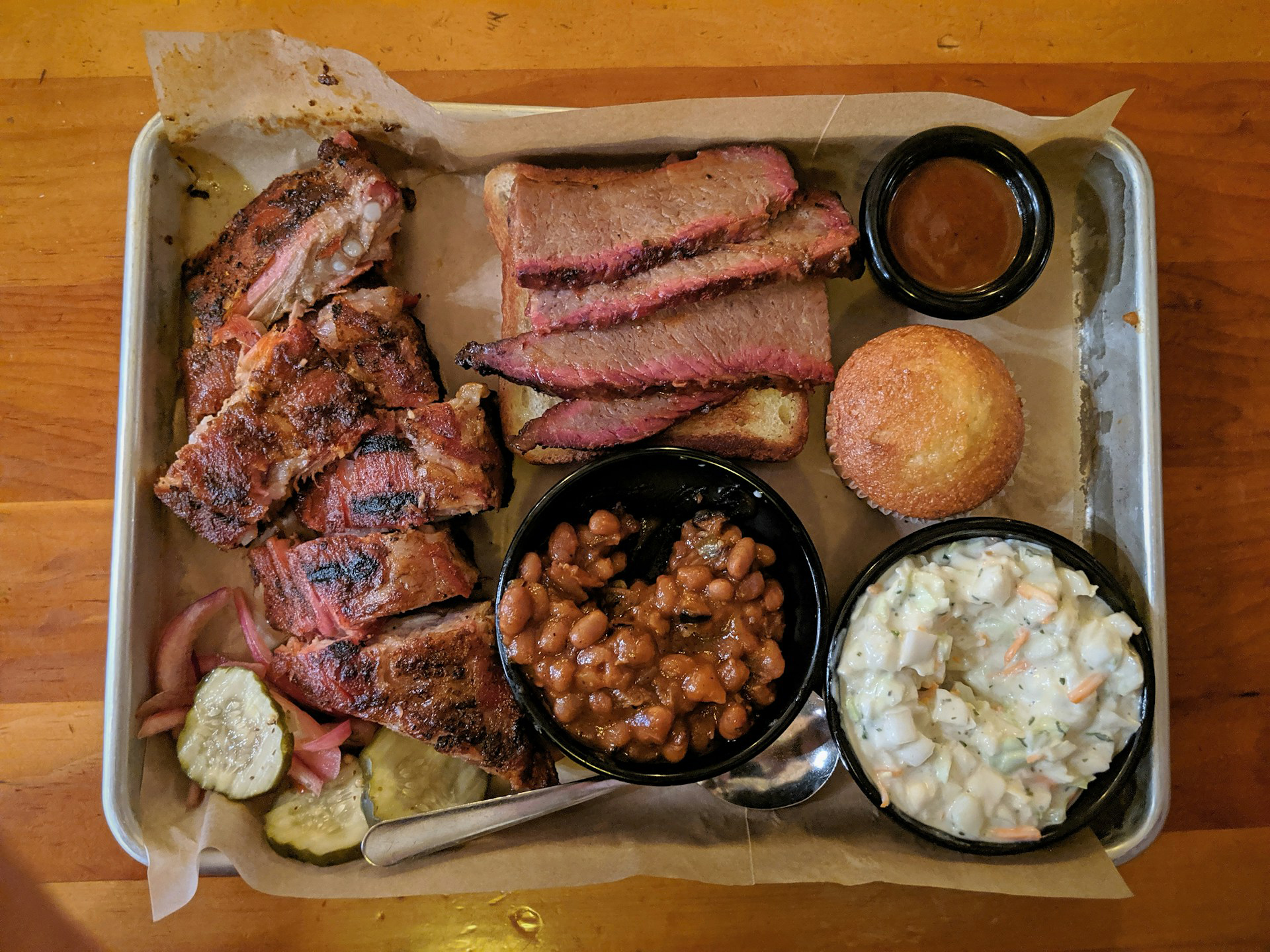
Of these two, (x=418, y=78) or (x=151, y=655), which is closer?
(x=151, y=655)

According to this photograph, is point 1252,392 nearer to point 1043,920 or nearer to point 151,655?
point 1043,920

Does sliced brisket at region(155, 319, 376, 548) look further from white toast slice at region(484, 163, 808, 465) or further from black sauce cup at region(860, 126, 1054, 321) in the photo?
black sauce cup at region(860, 126, 1054, 321)

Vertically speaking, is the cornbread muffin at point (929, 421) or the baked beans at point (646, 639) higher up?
the cornbread muffin at point (929, 421)

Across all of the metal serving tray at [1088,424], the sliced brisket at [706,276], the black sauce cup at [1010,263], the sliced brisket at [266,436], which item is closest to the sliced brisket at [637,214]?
the sliced brisket at [706,276]

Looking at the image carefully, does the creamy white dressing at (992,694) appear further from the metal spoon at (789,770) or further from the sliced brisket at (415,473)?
the sliced brisket at (415,473)

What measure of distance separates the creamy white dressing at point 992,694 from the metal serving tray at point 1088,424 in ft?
1.29

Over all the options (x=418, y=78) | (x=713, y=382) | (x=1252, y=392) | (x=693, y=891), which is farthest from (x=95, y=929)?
(x=1252, y=392)

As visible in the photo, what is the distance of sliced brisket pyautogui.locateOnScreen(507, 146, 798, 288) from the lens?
91.4 inches

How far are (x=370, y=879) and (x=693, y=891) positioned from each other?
3.55 ft

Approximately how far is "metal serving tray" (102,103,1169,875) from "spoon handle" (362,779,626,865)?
Answer: 53 cm

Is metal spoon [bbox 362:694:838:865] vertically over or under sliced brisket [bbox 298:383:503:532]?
under

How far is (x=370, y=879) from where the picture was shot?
234 cm

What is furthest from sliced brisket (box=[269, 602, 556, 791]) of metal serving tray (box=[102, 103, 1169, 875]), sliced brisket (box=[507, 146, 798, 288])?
sliced brisket (box=[507, 146, 798, 288])

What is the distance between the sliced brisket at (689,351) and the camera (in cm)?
233
